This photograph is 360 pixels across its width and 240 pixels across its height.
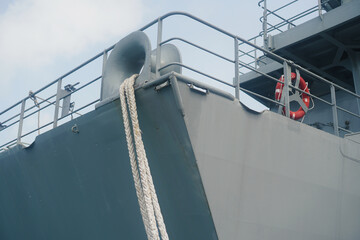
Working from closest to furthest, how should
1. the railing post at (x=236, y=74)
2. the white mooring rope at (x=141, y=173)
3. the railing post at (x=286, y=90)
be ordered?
the white mooring rope at (x=141, y=173) < the railing post at (x=236, y=74) < the railing post at (x=286, y=90)

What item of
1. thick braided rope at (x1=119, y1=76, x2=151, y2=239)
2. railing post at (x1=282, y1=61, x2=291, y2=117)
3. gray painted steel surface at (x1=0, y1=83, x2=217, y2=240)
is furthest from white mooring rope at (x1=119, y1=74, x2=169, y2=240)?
railing post at (x1=282, y1=61, x2=291, y2=117)

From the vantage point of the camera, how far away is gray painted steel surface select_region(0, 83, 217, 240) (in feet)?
12.5

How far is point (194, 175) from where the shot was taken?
3736 millimetres

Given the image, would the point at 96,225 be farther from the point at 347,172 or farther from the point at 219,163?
the point at 347,172

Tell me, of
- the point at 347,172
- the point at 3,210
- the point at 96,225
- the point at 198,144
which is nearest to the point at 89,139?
the point at 96,225

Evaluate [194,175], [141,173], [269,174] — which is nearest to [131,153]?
[141,173]

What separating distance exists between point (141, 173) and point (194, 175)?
49 centimetres

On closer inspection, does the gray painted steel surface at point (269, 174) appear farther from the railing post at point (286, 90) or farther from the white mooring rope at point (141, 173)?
the white mooring rope at point (141, 173)

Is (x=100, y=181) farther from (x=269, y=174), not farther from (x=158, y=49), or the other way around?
(x=269, y=174)

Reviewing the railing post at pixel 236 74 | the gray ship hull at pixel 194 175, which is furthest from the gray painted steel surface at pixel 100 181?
the railing post at pixel 236 74

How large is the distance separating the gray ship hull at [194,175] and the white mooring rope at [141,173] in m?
0.15

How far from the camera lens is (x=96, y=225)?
16.0ft

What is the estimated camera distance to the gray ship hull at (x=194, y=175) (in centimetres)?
380

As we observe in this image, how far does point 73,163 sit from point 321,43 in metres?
4.98
